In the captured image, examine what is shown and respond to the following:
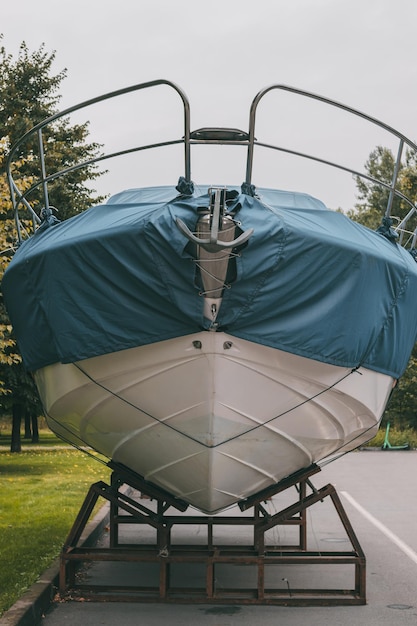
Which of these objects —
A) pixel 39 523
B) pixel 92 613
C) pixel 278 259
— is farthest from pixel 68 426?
pixel 39 523

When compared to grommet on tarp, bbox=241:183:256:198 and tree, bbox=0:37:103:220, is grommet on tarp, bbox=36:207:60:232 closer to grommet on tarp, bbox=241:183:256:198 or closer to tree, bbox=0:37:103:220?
grommet on tarp, bbox=241:183:256:198

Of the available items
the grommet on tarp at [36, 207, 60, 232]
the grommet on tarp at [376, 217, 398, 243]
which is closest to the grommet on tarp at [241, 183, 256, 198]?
the grommet on tarp at [376, 217, 398, 243]

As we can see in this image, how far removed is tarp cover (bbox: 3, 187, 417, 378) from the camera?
22.6ft

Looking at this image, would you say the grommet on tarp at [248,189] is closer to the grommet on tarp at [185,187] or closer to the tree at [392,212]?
the grommet on tarp at [185,187]

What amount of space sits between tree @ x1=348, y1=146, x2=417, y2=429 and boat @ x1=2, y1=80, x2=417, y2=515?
3406 cm

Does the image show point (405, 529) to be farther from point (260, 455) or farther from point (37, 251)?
point (37, 251)

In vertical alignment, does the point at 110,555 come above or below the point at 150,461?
below

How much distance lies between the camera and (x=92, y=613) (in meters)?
7.75

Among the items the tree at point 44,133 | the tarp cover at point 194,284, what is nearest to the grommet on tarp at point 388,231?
the tarp cover at point 194,284

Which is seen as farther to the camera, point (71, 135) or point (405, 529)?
point (71, 135)

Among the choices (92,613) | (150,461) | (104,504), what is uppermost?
(150,461)

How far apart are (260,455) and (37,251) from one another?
242 centimetres

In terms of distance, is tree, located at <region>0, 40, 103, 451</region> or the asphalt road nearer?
the asphalt road

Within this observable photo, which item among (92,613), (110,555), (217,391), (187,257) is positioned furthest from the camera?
(110,555)
